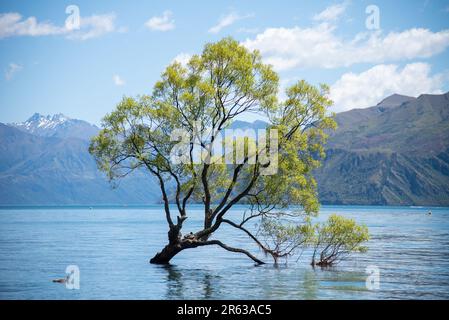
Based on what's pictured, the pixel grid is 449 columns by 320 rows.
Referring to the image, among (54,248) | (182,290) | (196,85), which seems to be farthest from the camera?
(54,248)

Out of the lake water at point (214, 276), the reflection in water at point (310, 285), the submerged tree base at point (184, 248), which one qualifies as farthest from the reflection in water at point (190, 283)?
the reflection in water at point (310, 285)

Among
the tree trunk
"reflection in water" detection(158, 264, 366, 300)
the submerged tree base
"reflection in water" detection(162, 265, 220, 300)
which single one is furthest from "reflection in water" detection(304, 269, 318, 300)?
the tree trunk

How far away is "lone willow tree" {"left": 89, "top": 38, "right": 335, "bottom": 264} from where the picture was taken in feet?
139

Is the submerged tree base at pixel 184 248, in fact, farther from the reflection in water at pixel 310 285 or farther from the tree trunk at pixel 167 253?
the reflection in water at pixel 310 285

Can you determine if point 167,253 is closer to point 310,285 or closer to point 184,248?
point 184,248

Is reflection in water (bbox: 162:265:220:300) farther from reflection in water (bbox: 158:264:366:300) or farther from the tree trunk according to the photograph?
the tree trunk

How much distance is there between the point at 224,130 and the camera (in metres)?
44.2

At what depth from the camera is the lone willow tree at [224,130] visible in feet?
139

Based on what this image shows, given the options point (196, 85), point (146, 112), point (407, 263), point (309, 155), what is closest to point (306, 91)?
point (309, 155)

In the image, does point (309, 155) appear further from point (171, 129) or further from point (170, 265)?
point (170, 265)

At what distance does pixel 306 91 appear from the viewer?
42875mm

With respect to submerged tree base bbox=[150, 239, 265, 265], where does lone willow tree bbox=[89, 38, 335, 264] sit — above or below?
above

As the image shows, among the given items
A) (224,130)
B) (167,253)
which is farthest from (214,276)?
(224,130)
